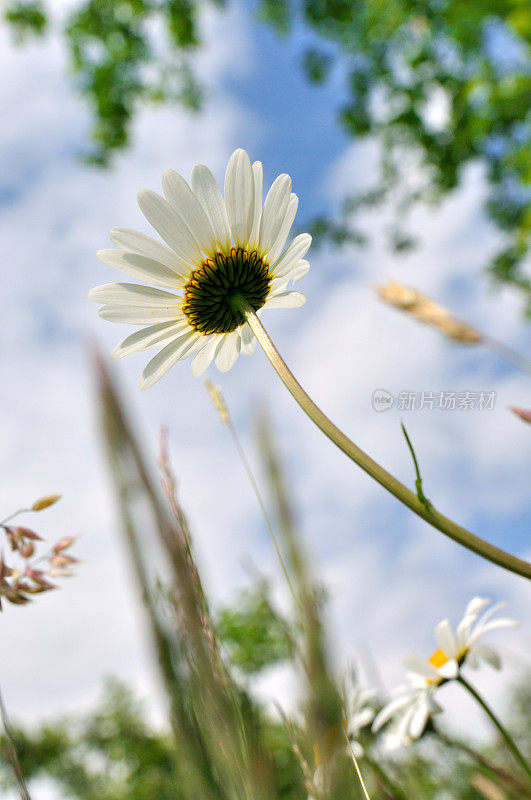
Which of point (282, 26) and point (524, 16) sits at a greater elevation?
point (282, 26)

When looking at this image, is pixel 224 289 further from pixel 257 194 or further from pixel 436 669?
pixel 436 669

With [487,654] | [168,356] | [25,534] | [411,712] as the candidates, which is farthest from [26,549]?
[487,654]

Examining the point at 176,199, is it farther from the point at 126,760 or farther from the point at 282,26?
the point at 126,760

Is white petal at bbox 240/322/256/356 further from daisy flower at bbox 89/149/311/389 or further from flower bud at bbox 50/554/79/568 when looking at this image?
flower bud at bbox 50/554/79/568

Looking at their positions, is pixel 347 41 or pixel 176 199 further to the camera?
pixel 347 41

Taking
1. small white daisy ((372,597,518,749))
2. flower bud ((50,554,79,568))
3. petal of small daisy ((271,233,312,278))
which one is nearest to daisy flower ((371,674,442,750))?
small white daisy ((372,597,518,749))

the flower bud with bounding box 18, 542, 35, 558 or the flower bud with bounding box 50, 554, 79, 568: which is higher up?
the flower bud with bounding box 18, 542, 35, 558

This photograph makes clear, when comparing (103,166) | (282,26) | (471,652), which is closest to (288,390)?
(471,652)
